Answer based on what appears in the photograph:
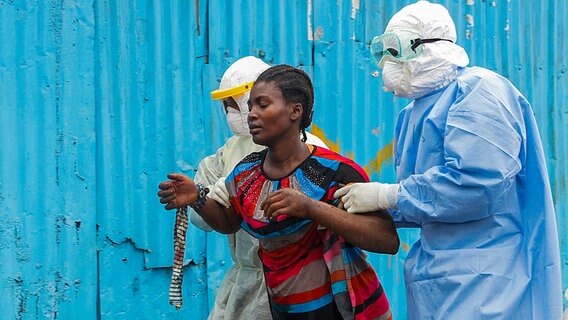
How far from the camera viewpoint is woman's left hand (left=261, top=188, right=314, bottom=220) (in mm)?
3422

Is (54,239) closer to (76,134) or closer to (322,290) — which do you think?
(76,134)

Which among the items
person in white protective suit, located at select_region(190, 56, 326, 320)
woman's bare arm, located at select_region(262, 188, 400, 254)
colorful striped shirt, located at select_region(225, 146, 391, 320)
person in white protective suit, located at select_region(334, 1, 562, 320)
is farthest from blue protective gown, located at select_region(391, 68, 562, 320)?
person in white protective suit, located at select_region(190, 56, 326, 320)

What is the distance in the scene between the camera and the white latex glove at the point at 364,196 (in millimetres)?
3523

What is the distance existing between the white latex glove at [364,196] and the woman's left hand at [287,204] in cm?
15

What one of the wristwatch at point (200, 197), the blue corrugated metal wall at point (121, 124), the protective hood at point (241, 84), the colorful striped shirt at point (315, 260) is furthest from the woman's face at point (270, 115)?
the blue corrugated metal wall at point (121, 124)

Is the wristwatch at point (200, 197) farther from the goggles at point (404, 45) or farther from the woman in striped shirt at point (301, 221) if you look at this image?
the goggles at point (404, 45)

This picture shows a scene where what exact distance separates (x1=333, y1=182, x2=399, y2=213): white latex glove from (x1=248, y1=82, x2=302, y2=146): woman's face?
12.6 inches

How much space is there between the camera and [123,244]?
529cm

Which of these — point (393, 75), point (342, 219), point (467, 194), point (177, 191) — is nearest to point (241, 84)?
point (393, 75)

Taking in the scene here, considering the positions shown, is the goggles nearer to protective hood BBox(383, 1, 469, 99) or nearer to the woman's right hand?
protective hood BBox(383, 1, 469, 99)

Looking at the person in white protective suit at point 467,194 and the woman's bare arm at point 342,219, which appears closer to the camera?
the woman's bare arm at point 342,219

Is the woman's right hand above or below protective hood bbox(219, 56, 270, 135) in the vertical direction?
below

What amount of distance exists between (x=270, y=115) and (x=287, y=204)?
1.36 feet

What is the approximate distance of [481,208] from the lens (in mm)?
3592
